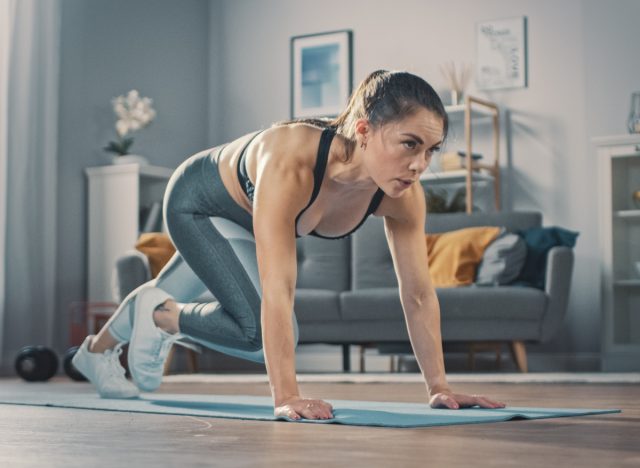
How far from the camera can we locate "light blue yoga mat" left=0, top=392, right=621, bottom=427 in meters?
1.83

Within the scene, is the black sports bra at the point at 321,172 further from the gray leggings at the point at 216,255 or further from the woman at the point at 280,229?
the gray leggings at the point at 216,255

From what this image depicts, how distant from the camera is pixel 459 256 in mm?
4906

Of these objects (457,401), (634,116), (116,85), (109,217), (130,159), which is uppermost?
(116,85)

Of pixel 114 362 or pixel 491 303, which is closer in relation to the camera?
pixel 114 362

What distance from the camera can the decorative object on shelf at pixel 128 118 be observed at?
6.05 meters

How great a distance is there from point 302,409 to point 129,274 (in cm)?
327

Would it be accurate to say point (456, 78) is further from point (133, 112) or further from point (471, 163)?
point (133, 112)

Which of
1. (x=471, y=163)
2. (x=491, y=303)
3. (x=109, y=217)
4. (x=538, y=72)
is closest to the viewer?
(x=491, y=303)

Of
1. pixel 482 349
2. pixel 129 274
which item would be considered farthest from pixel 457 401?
pixel 482 349

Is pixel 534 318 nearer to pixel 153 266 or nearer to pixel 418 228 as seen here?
pixel 153 266

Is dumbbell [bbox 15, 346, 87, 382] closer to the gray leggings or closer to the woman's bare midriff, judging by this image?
the gray leggings

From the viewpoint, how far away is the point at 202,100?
7.08 m

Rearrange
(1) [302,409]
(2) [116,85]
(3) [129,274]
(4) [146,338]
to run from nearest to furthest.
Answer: (1) [302,409], (4) [146,338], (3) [129,274], (2) [116,85]

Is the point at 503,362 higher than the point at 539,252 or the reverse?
the reverse
